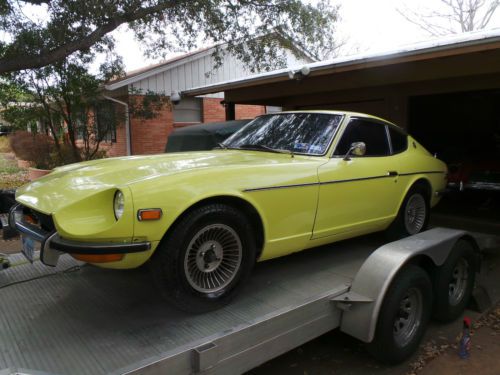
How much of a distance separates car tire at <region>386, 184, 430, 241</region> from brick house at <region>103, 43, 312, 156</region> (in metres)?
10.2

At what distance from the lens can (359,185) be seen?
12.0 feet

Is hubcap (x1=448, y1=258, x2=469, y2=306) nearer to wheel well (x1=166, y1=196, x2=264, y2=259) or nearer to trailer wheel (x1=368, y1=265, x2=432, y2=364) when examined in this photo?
trailer wheel (x1=368, y1=265, x2=432, y2=364)

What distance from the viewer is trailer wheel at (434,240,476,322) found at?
3605 mm

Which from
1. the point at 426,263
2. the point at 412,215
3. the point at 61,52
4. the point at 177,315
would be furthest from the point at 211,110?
the point at 177,315

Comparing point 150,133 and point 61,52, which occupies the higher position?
point 61,52

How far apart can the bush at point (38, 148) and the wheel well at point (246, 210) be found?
12677mm

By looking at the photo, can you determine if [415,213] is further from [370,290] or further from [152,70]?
[152,70]

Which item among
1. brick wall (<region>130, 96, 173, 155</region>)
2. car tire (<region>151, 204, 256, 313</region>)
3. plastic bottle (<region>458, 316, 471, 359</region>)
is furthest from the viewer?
brick wall (<region>130, 96, 173, 155</region>)

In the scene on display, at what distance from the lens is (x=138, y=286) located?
3.07m

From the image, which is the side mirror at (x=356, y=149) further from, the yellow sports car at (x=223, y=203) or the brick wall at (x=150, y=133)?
the brick wall at (x=150, y=133)

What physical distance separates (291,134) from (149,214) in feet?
6.16

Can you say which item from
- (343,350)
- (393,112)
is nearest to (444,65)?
(393,112)

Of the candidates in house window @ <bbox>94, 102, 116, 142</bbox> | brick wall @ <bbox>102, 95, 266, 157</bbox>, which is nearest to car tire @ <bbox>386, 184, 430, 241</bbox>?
house window @ <bbox>94, 102, 116, 142</bbox>

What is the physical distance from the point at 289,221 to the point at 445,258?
1.53 m
